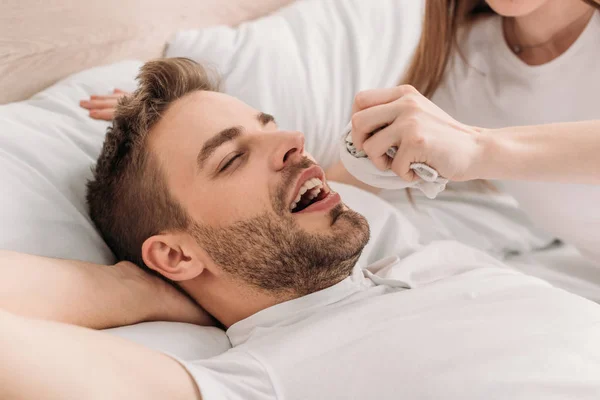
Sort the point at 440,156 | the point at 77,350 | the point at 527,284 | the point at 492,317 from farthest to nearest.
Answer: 1. the point at 527,284
2. the point at 492,317
3. the point at 440,156
4. the point at 77,350

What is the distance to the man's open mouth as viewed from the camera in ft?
3.66

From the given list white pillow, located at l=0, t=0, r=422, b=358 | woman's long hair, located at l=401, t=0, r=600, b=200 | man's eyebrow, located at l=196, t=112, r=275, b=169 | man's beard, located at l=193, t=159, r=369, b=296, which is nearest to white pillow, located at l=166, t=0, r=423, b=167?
white pillow, located at l=0, t=0, r=422, b=358

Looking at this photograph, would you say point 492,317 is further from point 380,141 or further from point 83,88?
point 83,88

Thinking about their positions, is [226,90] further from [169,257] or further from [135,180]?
[169,257]

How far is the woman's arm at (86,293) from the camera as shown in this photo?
881 millimetres

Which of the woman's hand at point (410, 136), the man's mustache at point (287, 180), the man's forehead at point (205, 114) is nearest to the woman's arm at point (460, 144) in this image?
the woman's hand at point (410, 136)

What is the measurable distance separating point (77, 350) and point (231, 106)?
624 millimetres

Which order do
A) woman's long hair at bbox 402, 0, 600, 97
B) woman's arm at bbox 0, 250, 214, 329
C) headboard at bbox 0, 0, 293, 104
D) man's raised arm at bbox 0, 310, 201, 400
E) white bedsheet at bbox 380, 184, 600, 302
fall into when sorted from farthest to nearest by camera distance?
1. white bedsheet at bbox 380, 184, 600, 302
2. woman's long hair at bbox 402, 0, 600, 97
3. headboard at bbox 0, 0, 293, 104
4. woman's arm at bbox 0, 250, 214, 329
5. man's raised arm at bbox 0, 310, 201, 400

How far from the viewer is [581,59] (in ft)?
4.20

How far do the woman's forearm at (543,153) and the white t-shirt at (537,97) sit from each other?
34 cm

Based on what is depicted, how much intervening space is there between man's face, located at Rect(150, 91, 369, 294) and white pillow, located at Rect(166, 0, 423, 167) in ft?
1.38

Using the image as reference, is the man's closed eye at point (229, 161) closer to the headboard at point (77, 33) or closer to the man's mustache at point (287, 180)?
the man's mustache at point (287, 180)

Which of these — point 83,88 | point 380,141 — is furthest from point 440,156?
point 83,88

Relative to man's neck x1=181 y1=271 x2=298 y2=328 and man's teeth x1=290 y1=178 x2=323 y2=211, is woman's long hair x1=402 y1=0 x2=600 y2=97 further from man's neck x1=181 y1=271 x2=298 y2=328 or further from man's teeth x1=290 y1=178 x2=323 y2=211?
man's neck x1=181 y1=271 x2=298 y2=328
